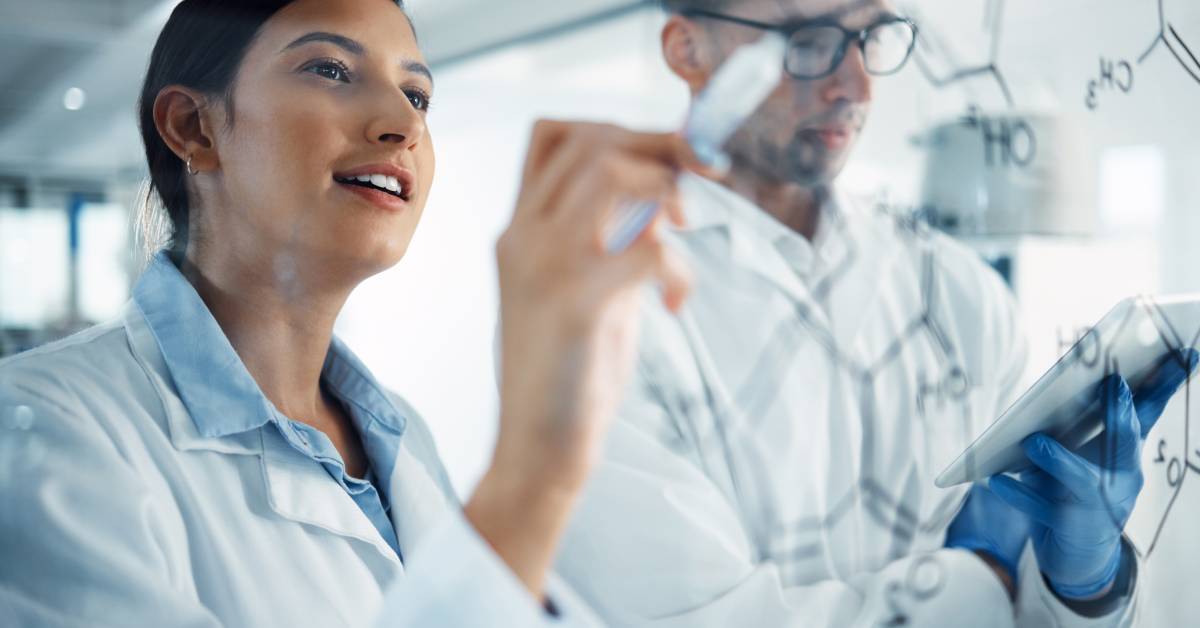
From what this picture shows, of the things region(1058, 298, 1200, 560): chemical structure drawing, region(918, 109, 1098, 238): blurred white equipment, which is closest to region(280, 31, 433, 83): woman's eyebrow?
region(918, 109, 1098, 238): blurred white equipment

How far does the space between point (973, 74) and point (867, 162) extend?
0.11 m

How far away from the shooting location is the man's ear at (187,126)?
1.58ft

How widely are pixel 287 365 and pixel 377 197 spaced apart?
12 cm

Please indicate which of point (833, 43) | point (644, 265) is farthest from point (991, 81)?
point (644, 265)

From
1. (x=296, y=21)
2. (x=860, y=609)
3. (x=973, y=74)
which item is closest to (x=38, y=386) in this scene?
(x=296, y=21)

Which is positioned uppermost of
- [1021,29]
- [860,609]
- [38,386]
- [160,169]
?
[1021,29]

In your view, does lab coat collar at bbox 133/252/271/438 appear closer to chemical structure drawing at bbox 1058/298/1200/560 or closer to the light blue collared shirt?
the light blue collared shirt

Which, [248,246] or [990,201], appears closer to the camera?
[248,246]

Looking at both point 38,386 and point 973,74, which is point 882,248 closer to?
point 973,74

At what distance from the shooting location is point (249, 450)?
50 cm

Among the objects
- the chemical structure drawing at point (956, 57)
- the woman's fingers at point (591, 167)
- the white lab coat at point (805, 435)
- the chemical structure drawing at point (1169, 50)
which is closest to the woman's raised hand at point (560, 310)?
the woman's fingers at point (591, 167)

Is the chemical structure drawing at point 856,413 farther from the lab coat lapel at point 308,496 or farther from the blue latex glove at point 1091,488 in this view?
the lab coat lapel at point 308,496

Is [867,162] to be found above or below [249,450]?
above

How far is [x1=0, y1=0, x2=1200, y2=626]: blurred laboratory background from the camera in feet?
1.73
